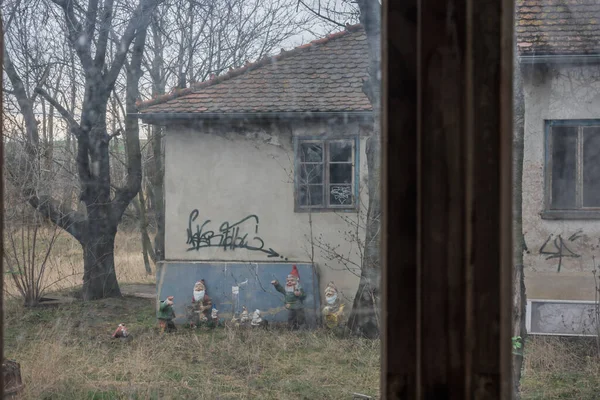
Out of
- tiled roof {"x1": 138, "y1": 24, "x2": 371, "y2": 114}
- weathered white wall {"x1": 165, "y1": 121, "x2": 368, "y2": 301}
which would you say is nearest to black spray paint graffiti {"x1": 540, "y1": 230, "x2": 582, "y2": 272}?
weathered white wall {"x1": 165, "y1": 121, "x2": 368, "y2": 301}

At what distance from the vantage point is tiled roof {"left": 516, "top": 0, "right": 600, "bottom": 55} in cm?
625

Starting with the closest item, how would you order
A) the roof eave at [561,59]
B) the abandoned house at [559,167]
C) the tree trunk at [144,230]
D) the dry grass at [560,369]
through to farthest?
the dry grass at [560,369] → the roof eave at [561,59] → the abandoned house at [559,167] → the tree trunk at [144,230]

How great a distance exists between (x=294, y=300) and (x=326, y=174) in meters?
1.64

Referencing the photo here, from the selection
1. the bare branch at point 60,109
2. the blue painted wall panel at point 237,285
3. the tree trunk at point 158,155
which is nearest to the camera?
the blue painted wall panel at point 237,285

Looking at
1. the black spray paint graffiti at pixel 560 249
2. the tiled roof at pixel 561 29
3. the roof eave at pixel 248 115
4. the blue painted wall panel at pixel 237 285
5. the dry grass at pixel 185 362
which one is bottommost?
the dry grass at pixel 185 362

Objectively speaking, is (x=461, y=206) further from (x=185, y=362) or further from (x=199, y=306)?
(x=199, y=306)

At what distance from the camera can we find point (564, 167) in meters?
6.69

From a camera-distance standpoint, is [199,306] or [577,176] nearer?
[577,176]

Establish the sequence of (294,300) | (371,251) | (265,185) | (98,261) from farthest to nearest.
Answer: (98,261) < (265,185) < (294,300) < (371,251)

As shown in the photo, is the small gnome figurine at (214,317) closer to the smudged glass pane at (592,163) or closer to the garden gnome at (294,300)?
the garden gnome at (294,300)

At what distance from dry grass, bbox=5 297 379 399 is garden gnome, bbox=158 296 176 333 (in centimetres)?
16

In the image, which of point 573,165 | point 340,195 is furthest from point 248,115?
point 573,165

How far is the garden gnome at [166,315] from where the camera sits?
7.71 m

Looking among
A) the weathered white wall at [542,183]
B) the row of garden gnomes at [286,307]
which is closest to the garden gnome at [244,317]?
the row of garden gnomes at [286,307]
